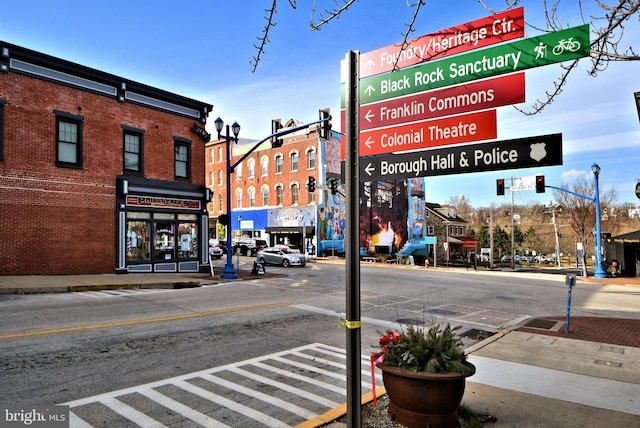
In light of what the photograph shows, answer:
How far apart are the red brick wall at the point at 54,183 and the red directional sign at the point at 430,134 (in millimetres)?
17560

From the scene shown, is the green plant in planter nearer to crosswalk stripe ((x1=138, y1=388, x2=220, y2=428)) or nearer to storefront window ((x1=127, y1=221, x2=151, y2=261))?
crosswalk stripe ((x1=138, y1=388, x2=220, y2=428))

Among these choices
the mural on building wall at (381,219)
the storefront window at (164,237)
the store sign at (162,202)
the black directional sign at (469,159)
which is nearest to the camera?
the black directional sign at (469,159)

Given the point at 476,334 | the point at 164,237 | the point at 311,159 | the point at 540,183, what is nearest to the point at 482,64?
the point at 476,334

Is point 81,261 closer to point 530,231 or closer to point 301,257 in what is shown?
point 301,257

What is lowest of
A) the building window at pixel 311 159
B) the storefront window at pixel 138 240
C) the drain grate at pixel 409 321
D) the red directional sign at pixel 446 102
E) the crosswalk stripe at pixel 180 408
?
the drain grate at pixel 409 321

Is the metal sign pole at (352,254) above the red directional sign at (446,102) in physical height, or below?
below

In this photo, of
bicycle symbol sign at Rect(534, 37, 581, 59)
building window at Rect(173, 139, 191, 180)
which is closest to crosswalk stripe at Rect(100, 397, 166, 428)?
bicycle symbol sign at Rect(534, 37, 581, 59)

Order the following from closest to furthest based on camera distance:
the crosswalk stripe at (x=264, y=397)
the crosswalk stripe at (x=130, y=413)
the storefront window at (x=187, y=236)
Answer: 1. the crosswalk stripe at (x=130, y=413)
2. the crosswalk stripe at (x=264, y=397)
3. the storefront window at (x=187, y=236)

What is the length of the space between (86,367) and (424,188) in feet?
161

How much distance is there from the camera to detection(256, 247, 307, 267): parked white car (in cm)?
3092

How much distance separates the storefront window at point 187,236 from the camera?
22.3m

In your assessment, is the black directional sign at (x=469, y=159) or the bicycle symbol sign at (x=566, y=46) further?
the bicycle symbol sign at (x=566, y=46)

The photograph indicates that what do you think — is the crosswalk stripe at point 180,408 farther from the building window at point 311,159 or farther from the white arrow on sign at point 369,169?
the building window at point 311,159

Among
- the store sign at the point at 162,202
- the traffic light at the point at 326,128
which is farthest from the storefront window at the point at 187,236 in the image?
the traffic light at the point at 326,128
